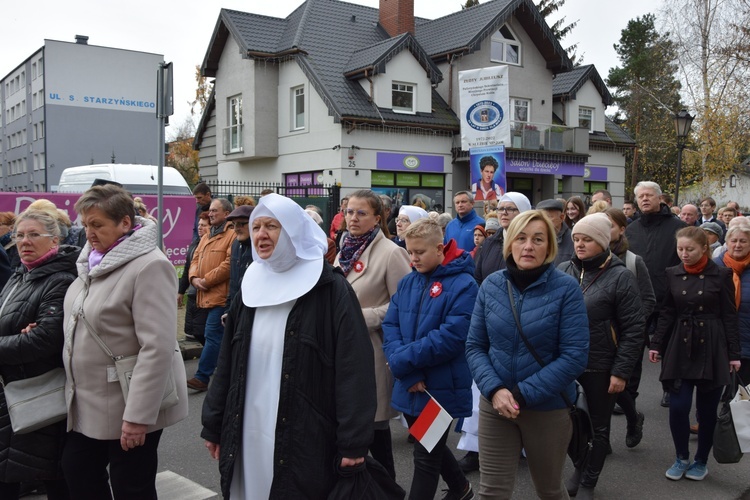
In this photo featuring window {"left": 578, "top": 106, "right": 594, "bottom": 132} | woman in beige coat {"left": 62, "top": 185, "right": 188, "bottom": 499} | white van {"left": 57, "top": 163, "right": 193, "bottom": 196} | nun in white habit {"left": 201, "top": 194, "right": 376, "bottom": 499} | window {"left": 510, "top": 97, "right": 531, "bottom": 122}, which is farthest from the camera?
window {"left": 578, "top": 106, "right": 594, "bottom": 132}

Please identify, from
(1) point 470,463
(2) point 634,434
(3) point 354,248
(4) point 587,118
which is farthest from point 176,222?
(4) point 587,118

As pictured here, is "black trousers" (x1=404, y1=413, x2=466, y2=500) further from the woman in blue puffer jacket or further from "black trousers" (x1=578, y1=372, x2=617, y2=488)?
"black trousers" (x1=578, y1=372, x2=617, y2=488)

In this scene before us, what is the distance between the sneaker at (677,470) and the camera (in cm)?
468

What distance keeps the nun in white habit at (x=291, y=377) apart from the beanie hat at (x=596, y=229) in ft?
6.69

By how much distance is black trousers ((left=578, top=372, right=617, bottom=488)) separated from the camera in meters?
4.26

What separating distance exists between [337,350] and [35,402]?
1.68 meters

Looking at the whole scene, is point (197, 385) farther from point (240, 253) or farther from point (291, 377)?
point (291, 377)

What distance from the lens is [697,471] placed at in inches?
186

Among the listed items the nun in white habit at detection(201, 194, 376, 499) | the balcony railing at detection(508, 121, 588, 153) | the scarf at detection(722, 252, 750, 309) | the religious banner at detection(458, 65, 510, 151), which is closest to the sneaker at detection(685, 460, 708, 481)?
the scarf at detection(722, 252, 750, 309)

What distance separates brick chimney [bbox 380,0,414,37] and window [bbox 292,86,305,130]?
517 cm

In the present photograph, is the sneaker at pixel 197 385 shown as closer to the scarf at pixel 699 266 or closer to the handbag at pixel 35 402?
the handbag at pixel 35 402

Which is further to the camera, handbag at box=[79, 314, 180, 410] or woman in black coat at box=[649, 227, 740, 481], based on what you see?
woman in black coat at box=[649, 227, 740, 481]

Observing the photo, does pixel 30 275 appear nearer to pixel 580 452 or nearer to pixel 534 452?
pixel 534 452

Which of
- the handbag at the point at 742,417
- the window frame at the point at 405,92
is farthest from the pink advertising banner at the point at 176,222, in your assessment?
the window frame at the point at 405,92
